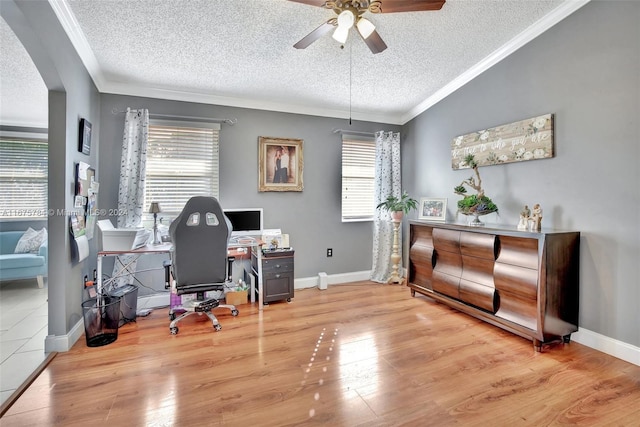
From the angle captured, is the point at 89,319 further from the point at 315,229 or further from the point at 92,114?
the point at 315,229

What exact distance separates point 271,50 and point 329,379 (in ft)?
9.03

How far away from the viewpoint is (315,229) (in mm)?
4008

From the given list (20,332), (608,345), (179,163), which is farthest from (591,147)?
(20,332)

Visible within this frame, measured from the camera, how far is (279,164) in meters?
3.78

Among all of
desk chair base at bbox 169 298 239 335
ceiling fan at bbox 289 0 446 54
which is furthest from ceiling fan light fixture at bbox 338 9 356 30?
desk chair base at bbox 169 298 239 335

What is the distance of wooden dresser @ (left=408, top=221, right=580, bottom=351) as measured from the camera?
2.26 meters

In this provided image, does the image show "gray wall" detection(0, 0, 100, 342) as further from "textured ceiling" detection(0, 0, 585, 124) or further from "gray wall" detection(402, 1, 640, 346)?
"gray wall" detection(402, 1, 640, 346)

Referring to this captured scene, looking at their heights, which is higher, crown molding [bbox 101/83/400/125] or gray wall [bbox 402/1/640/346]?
crown molding [bbox 101/83/400/125]

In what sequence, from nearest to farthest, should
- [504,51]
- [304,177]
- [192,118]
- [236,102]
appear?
[504,51] → [192,118] → [236,102] → [304,177]

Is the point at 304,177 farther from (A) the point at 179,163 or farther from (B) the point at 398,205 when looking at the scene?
(A) the point at 179,163

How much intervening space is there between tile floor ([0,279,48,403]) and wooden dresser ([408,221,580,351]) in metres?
3.50

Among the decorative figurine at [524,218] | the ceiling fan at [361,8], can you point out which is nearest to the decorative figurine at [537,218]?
the decorative figurine at [524,218]

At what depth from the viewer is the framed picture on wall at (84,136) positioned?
2463 mm

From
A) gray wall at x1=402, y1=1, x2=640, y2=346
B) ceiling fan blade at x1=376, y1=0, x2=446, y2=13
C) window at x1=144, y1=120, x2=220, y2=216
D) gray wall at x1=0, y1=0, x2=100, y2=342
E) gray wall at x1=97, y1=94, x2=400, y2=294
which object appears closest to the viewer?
ceiling fan blade at x1=376, y1=0, x2=446, y2=13
